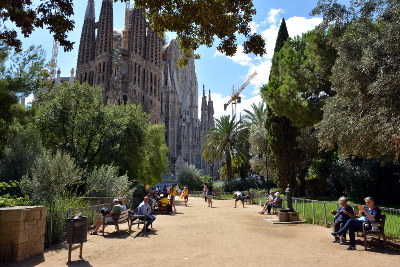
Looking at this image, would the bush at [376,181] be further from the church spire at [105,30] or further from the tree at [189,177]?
the church spire at [105,30]

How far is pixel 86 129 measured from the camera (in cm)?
1855

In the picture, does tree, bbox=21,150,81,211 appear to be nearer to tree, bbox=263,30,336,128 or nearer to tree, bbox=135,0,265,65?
tree, bbox=135,0,265,65

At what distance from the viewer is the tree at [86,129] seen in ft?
60.4

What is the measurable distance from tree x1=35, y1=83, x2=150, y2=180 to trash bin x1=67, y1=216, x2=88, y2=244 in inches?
455

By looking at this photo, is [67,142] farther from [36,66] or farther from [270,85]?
[270,85]

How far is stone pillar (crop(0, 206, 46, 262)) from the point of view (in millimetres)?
5863

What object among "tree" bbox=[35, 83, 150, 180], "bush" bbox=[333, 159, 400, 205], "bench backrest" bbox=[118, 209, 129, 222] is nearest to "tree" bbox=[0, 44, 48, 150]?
"tree" bbox=[35, 83, 150, 180]

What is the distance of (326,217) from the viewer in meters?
10.4

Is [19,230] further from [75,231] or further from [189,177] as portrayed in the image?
[189,177]

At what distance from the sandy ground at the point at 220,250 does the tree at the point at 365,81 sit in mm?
3890

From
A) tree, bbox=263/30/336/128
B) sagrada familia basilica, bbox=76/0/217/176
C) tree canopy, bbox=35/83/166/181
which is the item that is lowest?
tree canopy, bbox=35/83/166/181

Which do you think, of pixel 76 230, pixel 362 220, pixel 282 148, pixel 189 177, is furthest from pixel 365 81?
pixel 189 177

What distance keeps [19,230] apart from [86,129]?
13.3 meters

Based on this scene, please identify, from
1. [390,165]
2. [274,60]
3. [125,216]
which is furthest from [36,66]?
[390,165]
